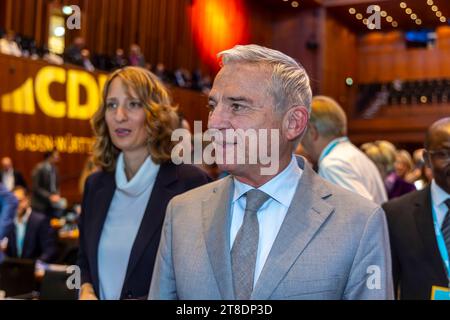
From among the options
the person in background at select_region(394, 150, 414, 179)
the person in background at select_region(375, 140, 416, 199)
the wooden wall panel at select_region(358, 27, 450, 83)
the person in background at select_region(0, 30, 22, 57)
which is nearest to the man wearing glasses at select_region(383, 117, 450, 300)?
the person in background at select_region(375, 140, 416, 199)

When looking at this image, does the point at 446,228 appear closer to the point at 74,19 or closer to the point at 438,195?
the point at 438,195

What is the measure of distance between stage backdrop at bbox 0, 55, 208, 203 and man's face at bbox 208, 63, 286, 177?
7.13 metres

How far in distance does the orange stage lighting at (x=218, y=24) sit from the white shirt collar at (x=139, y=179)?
420 mm

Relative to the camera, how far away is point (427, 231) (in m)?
2.00

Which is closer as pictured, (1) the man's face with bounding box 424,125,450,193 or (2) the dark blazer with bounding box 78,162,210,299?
(2) the dark blazer with bounding box 78,162,210,299

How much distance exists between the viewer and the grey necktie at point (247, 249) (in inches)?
45.5

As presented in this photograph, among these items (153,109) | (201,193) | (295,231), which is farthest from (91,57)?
(295,231)

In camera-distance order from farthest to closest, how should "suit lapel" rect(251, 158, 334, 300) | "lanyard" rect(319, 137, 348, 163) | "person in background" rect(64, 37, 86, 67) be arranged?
"person in background" rect(64, 37, 86, 67), "lanyard" rect(319, 137, 348, 163), "suit lapel" rect(251, 158, 334, 300)

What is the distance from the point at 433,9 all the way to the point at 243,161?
74 cm

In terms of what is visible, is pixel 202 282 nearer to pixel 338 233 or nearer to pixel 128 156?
pixel 338 233

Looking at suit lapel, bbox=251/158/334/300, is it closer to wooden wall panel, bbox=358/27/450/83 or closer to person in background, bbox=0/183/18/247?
person in background, bbox=0/183/18/247

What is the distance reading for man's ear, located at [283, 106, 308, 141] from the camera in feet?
4.08
